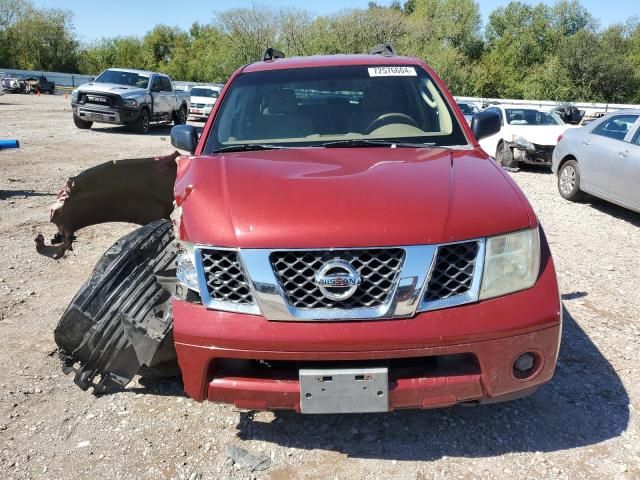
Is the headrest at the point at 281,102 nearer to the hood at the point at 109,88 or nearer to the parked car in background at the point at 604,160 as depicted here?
the parked car in background at the point at 604,160

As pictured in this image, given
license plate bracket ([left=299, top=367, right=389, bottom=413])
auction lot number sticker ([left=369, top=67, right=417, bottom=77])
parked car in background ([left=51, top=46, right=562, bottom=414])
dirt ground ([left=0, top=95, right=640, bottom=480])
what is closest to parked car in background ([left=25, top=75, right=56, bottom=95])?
dirt ground ([left=0, top=95, right=640, bottom=480])

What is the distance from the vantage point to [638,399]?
10.3 ft

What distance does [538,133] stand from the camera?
11977 mm

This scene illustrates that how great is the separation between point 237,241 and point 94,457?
1320 millimetres

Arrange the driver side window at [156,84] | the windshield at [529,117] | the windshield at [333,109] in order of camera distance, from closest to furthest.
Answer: the windshield at [333,109] < the windshield at [529,117] < the driver side window at [156,84]

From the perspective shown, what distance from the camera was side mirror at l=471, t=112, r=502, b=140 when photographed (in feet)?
12.1

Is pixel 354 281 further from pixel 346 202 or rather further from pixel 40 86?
pixel 40 86

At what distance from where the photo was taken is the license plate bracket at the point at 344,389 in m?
2.25

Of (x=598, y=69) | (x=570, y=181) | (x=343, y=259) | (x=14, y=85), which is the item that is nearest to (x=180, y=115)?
(x=570, y=181)

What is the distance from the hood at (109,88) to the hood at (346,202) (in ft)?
47.9

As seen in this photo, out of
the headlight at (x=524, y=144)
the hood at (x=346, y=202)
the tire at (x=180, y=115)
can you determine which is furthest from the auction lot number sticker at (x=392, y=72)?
the tire at (x=180, y=115)

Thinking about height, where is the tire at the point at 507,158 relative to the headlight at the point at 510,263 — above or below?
below

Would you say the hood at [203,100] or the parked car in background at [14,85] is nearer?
the hood at [203,100]

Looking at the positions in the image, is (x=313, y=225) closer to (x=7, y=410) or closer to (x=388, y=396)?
(x=388, y=396)
